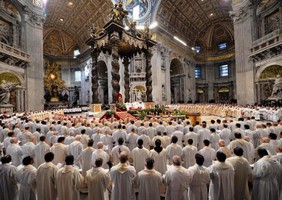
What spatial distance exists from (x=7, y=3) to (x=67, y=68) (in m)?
19.4

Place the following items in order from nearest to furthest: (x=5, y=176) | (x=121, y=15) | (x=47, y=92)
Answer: (x=5, y=176) → (x=121, y=15) → (x=47, y=92)

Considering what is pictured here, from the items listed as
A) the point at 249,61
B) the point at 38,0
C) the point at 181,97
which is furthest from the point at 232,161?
the point at 181,97

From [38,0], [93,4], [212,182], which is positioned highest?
[93,4]

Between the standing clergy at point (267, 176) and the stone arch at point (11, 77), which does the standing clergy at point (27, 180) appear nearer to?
the standing clergy at point (267, 176)

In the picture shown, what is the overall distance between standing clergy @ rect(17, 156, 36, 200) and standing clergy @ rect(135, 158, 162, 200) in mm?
1957

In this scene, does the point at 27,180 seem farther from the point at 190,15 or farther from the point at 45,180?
the point at 190,15

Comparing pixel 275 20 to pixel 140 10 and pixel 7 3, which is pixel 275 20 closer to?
pixel 140 10

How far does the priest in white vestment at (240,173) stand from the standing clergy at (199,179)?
66 centimetres

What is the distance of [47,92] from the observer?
96.6 feet

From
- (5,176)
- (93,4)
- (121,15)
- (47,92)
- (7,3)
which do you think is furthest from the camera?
(47,92)

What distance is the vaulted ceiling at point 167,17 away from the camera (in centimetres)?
2678

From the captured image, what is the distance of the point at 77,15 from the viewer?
30.2 meters

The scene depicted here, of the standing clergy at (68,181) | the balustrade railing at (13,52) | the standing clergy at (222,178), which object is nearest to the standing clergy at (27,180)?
the standing clergy at (68,181)

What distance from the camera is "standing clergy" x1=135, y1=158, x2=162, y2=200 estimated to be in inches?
122
